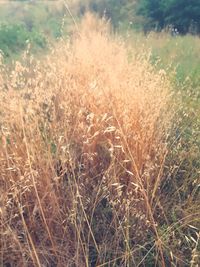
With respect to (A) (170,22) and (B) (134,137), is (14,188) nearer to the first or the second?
(B) (134,137)

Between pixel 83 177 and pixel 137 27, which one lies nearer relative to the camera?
pixel 83 177

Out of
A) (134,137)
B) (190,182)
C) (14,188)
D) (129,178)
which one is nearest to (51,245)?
(14,188)

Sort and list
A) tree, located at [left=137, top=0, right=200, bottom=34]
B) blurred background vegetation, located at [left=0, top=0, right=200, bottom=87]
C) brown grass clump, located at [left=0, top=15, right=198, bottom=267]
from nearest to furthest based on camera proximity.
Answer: brown grass clump, located at [left=0, top=15, right=198, bottom=267] → blurred background vegetation, located at [left=0, top=0, right=200, bottom=87] → tree, located at [left=137, top=0, right=200, bottom=34]

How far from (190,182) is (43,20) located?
1706 centimetres

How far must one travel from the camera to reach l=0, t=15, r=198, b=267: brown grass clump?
6.99 ft

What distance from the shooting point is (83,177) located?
251 centimetres

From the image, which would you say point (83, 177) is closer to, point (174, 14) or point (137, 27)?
point (174, 14)

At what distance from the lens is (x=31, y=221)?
226cm

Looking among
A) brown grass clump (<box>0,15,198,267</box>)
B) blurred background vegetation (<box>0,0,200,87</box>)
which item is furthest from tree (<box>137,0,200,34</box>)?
brown grass clump (<box>0,15,198,267</box>)

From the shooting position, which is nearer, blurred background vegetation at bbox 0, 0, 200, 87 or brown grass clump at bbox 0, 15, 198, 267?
brown grass clump at bbox 0, 15, 198, 267

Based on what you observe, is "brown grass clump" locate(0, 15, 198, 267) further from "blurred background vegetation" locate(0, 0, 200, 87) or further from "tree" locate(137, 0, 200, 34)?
"tree" locate(137, 0, 200, 34)

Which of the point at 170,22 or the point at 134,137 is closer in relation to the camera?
the point at 134,137

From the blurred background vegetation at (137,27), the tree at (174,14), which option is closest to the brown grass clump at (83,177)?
the blurred background vegetation at (137,27)

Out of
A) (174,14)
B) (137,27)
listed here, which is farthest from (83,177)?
(137,27)
